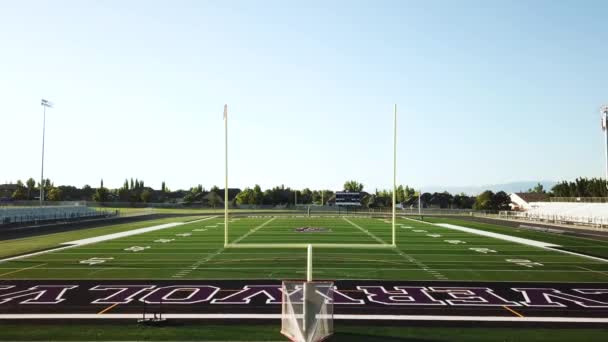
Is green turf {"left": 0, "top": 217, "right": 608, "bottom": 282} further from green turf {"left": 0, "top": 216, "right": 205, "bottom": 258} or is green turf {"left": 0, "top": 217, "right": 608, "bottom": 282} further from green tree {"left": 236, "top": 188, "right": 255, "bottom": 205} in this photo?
green tree {"left": 236, "top": 188, "right": 255, "bottom": 205}

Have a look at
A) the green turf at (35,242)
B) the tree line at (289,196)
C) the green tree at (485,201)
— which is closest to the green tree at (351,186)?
the tree line at (289,196)

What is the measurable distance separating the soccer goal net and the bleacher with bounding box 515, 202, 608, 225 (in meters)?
41.9

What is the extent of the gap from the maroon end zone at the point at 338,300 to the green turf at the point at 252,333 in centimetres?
68

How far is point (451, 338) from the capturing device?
9.87 m

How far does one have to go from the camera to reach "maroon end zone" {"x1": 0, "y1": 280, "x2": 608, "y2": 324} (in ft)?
37.8

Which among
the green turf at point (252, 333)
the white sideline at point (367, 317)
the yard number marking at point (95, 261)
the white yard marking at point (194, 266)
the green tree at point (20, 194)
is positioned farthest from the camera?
the green tree at point (20, 194)

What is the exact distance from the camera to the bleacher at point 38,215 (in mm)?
42031

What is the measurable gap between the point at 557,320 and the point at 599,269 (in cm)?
931

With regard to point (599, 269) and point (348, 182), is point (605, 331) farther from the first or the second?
point (348, 182)

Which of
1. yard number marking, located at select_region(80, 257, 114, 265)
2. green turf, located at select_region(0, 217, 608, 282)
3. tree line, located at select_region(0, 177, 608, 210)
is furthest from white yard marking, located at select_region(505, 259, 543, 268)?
tree line, located at select_region(0, 177, 608, 210)

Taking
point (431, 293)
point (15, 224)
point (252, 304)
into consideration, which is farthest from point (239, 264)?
point (15, 224)

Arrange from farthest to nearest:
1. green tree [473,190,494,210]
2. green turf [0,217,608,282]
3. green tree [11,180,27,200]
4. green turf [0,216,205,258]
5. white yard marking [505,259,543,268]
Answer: green tree [11,180,27,200] → green tree [473,190,494,210] → green turf [0,216,205,258] → white yard marking [505,259,543,268] → green turf [0,217,608,282]

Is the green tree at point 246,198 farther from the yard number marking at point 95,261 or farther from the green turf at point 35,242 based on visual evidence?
the yard number marking at point 95,261

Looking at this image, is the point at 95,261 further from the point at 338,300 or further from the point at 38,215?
the point at 38,215
